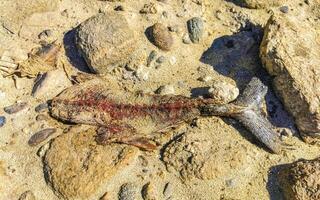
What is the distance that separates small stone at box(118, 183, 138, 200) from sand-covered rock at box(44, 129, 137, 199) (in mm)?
198

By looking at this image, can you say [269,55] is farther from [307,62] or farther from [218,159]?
[218,159]

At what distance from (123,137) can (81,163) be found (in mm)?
571

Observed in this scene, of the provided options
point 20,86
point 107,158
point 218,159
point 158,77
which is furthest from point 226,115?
point 20,86

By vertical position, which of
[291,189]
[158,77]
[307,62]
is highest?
[307,62]

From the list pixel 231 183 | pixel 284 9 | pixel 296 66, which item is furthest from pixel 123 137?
pixel 284 9

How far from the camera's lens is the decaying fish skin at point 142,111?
18.0 feet

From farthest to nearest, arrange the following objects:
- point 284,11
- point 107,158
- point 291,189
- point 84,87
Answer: point 284,11
point 84,87
point 107,158
point 291,189

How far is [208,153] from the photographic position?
5340mm

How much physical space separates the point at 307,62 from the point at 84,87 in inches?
107

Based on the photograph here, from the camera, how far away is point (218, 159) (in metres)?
5.30

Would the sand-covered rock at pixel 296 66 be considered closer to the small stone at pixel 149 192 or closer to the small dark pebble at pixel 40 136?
the small stone at pixel 149 192

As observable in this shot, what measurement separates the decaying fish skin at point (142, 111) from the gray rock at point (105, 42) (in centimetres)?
35

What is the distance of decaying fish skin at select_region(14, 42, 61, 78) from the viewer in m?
6.11

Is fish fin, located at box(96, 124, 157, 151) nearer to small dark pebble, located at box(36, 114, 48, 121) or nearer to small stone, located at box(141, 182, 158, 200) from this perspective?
small stone, located at box(141, 182, 158, 200)
